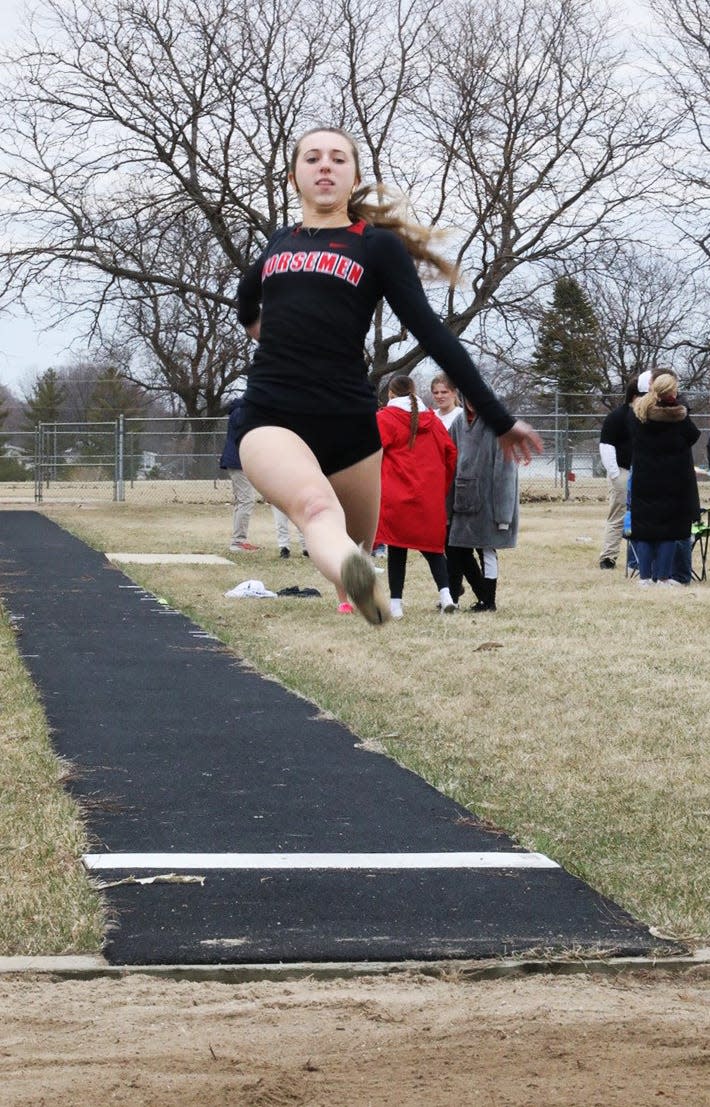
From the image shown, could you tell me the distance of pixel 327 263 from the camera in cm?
422

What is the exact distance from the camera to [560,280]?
27047mm

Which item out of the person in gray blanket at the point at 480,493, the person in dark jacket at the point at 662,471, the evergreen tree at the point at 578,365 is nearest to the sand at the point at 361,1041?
the person in gray blanket at the point at 480,493

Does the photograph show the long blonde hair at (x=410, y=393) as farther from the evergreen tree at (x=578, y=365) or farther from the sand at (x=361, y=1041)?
the evergreen tree at (x=578, y=365)

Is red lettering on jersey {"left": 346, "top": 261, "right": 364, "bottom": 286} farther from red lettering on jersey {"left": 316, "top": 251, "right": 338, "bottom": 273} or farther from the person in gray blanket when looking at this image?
the person in gray blanket

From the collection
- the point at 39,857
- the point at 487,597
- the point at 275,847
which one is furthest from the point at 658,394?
the point at 39,857

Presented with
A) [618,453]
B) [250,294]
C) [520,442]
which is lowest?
[520,442]

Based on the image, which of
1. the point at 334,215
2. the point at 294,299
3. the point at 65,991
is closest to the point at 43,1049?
the point at 65,991

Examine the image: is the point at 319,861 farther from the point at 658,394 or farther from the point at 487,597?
the point at 658,394

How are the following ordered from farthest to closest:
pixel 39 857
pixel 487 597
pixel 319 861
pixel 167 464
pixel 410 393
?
pixel 167 464, pixel 487 597, pixel 410 393, pixel 319 861, pixel 39 857

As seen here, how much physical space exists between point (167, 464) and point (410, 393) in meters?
24.6

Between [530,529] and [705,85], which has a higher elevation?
[705,85]

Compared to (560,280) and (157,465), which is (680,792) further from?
(157,465)

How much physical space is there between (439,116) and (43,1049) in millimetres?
25774

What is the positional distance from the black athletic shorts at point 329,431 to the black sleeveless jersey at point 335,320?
26 millimetres
